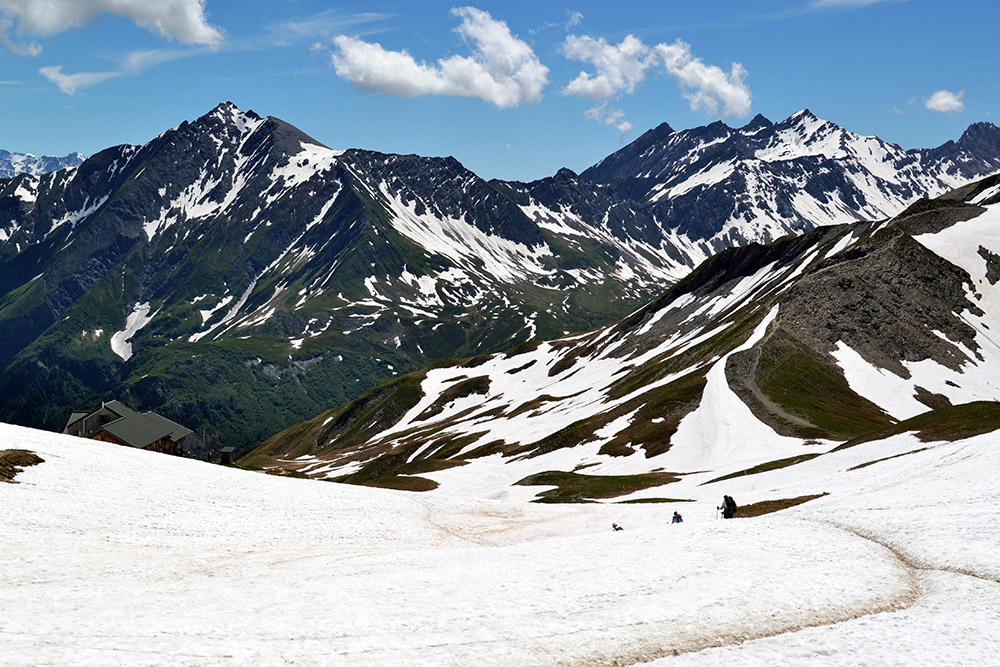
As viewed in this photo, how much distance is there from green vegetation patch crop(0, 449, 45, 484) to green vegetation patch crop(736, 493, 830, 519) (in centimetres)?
4796

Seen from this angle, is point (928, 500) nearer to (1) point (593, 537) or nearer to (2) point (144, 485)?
(1) point (593, 537)

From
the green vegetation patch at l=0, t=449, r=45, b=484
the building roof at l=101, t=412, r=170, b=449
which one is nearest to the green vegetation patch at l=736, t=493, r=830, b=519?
the green vegetation patch at l=0, t=449, r=45, b=484

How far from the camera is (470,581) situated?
101 feet

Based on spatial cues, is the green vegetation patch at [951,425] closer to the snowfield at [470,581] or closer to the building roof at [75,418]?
the snowfield at [470,581]

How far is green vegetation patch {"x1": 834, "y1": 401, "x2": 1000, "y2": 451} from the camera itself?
2908 inches

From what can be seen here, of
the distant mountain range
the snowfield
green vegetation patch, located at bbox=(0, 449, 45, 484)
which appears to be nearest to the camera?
the snowfield

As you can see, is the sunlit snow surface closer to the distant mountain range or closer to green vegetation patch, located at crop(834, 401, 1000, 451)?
the distant mountain range

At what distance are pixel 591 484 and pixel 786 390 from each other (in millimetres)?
36737

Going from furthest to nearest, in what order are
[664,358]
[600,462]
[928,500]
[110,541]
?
[664,358] < [600,462] < [928,500] < [110,541]

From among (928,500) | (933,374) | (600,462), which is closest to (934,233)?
(933,374)

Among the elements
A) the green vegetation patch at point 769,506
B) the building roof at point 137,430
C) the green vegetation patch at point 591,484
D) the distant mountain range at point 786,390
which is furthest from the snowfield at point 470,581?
the building roof at point 137,430

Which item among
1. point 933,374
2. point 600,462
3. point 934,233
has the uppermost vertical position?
point 934,233

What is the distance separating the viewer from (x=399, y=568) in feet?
112

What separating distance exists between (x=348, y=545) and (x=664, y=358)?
446ft
